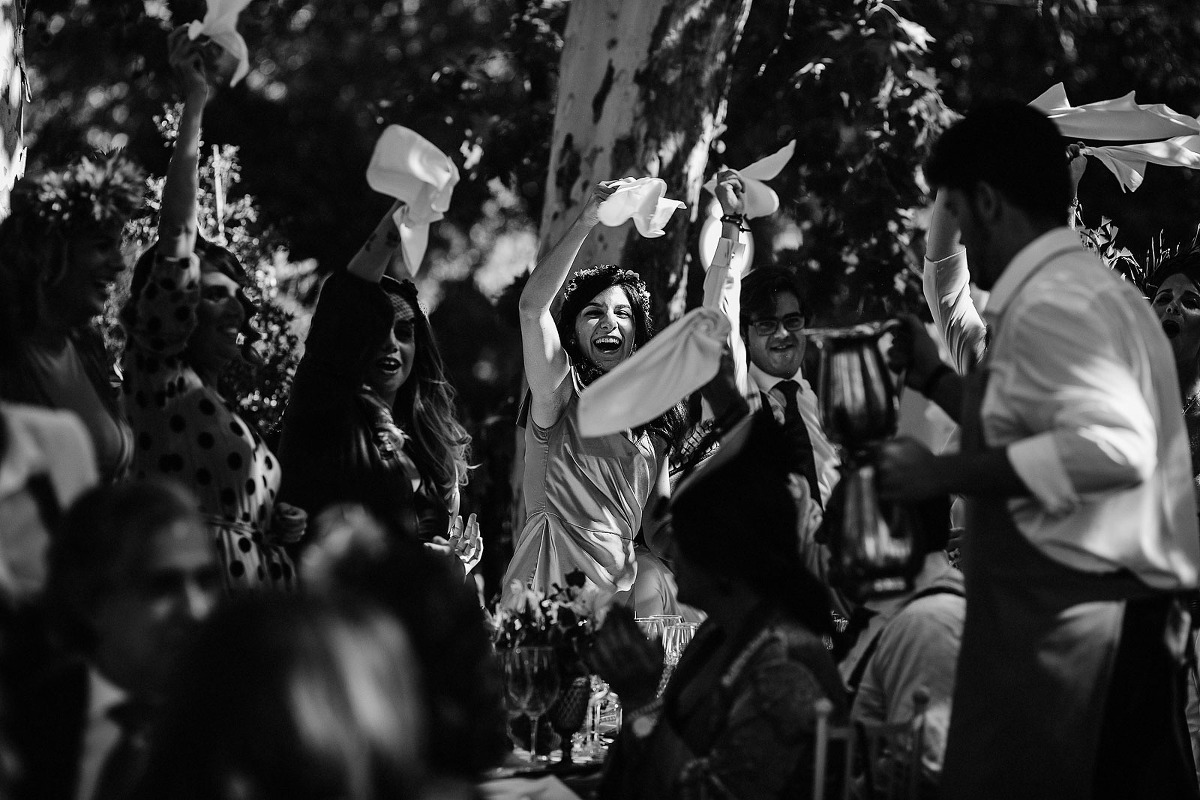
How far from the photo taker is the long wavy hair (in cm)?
418

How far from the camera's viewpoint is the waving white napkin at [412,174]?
12.3 feet

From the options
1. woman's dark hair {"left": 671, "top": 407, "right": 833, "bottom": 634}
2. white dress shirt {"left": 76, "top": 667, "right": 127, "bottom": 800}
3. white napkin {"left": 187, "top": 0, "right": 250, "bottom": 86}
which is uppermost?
white napkin {"left": 187, "top": 0, "right": 250, "bottom": 86}

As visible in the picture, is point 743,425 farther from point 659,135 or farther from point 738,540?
point 659,135

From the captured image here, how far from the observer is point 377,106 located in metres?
9.54

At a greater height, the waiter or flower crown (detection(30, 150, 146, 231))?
flower crown (detection(30, 150, 146, 231))

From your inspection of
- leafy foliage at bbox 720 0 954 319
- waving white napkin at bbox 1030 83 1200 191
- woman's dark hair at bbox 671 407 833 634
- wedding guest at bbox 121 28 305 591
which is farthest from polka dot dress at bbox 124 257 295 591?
leafy foliage at bbox 720 0 954 319

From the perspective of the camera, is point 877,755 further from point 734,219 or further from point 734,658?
point 734,219

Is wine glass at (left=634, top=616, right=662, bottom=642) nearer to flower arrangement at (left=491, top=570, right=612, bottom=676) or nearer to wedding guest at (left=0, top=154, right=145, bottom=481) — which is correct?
flower arrangement at (left=491, top=570, right=612, bottom=676)

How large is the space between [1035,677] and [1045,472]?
38 centimetres

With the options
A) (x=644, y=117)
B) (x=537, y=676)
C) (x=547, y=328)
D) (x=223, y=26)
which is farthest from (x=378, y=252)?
(x=644, y=117)

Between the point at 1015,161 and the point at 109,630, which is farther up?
the point at 1015,161

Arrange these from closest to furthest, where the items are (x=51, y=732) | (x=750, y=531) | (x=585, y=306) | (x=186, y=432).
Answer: (x=51, y=732) < (x=750, y=531) < (x=186, y=432) < (x=585, y=306)

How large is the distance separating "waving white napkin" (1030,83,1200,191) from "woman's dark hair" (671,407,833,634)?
1.58 meters

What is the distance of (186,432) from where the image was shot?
11.4 feet
